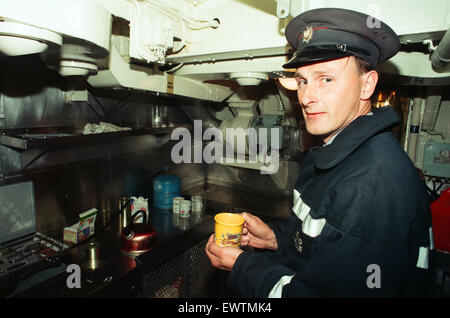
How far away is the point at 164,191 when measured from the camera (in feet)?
8.55

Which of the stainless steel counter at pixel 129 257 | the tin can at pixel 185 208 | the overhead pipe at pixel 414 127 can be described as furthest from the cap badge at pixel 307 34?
the overhead pipe at pixel 414 127

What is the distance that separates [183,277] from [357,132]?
1800 mm

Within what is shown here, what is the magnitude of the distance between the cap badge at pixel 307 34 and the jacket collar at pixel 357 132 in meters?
0.34

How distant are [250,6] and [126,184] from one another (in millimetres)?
1821

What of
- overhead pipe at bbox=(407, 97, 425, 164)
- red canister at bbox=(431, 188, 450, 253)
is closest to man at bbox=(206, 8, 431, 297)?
red canister at bbox=(431, 188, 450, 253)

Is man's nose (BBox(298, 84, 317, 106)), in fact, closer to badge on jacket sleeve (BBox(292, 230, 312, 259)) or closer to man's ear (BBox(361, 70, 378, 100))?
man's ear (BBox(361, 70, 378, 100))

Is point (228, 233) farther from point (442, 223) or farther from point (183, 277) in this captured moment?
point (442, 223)

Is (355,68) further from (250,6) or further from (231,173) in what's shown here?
(231,173)

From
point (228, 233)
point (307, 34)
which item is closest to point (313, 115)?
point (307, 34)

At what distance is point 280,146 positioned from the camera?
2643 millimetres

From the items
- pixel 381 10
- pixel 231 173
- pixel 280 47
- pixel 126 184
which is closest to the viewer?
pixel 381 10

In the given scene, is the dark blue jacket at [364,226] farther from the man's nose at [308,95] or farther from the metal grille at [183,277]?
the metal grille at [183,277]

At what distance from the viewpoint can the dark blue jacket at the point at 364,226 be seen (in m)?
0.73

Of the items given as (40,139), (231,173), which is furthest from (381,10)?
(231,173)
